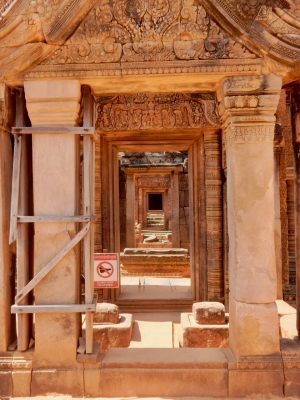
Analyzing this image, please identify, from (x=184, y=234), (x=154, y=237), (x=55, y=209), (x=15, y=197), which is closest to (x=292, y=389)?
(x=55, y=209)

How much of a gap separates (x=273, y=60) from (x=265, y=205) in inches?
53.6

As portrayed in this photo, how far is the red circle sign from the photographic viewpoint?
5.41 meters

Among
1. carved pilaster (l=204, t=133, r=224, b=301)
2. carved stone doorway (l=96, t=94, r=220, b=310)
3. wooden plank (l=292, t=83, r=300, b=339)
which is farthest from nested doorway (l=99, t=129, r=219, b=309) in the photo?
wooden plank (l=292, t=83, r=300, b=339)

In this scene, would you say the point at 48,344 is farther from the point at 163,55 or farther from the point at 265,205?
the point at 163,55

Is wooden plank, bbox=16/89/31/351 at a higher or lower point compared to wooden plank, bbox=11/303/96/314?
higher

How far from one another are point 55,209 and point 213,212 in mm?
4150

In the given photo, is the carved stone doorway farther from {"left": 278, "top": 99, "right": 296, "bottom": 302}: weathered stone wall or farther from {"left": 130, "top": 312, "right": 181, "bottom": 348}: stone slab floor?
{"left": 278, "top": 99, "right": 296, "bottom": 302}: weathered stone wall

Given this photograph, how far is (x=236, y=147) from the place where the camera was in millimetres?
2992

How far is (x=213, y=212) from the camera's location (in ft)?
21.4

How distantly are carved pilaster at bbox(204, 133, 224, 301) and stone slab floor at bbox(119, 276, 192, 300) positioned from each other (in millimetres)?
830

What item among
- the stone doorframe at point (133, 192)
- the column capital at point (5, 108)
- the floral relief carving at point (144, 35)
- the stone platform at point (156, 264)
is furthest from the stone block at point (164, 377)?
the stone doorframe at point (133, 192)

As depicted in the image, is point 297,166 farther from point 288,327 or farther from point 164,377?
point 164,377

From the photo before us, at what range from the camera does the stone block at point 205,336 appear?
4.74m

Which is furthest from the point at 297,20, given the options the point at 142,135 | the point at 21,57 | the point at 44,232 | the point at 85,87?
the point at 142,135
